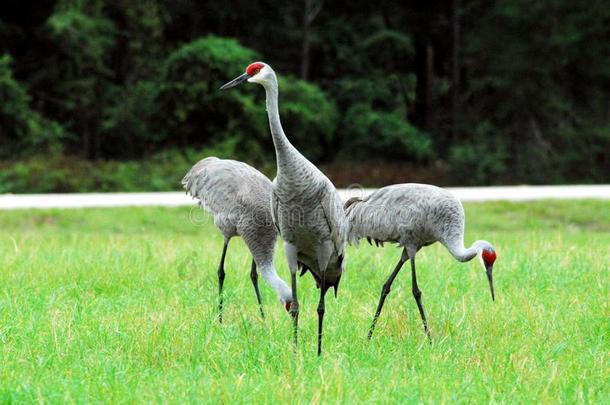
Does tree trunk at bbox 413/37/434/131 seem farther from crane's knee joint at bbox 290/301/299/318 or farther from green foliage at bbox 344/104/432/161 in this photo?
crane's knee joint at bbox 290/301/299/318

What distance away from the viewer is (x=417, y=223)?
5812 mm

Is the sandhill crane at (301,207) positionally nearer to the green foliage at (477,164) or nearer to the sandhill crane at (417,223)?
the sandhill crane at (417,223)

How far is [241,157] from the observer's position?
727 inches

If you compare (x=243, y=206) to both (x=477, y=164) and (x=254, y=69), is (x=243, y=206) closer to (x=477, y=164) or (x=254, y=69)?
(x=254, y=69)

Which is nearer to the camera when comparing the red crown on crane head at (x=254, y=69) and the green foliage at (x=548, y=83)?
the red crown on crane head at (x=254, y=69)

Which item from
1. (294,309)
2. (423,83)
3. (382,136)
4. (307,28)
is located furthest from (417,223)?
(423,83)

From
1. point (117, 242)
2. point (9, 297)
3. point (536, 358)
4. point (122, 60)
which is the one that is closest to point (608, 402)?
point (536, 358)

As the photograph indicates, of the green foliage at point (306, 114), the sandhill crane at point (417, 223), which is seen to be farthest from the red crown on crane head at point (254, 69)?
the green foliage at point (306, 114)

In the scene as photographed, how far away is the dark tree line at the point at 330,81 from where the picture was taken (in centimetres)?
1873

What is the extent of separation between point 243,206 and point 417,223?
1193 mm

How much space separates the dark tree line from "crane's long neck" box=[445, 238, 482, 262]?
41.5ft

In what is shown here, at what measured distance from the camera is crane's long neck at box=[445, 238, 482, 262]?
18.4ft

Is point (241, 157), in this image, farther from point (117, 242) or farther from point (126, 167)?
point (117, 242)

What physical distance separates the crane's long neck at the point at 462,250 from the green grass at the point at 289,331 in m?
0.46
